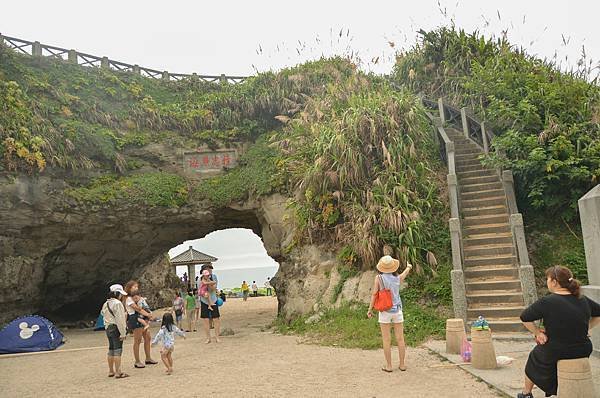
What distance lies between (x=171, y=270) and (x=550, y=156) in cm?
2352

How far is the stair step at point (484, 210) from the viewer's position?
10.3 metres

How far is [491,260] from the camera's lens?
9180 millimetres

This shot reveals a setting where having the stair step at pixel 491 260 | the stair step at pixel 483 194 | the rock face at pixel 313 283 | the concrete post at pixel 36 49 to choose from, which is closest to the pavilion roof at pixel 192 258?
the concrete post at pixel 36 49

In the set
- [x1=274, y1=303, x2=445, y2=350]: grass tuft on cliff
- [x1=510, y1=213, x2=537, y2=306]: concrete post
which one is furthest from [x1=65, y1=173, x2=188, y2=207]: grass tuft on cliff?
[x1=510, y1=213, x2=537, y2=306]: concrete post

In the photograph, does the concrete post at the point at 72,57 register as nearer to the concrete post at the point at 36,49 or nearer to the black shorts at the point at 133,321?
the concrete post at the point at 36,49

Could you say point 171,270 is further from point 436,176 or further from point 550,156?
point 550,156

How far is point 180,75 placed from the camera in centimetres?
1928

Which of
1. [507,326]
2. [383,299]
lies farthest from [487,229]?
[383,299]

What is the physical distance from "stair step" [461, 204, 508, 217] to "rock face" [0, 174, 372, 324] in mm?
2940

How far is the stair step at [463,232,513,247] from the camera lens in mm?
9516

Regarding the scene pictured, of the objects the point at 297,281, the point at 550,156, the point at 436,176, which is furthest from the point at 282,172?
the point at 550,156

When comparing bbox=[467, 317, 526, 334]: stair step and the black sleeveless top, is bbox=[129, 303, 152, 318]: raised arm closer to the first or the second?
the black sleeveless top

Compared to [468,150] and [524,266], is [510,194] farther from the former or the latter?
[468,150]

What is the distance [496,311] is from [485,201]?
3.43m
